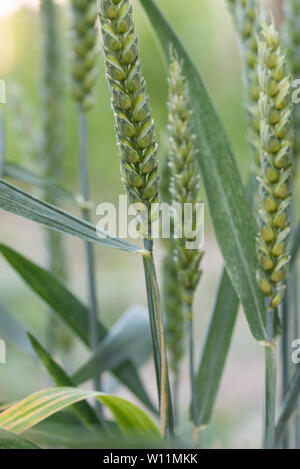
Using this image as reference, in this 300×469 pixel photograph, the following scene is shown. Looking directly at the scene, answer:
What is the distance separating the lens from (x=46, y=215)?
22 cm

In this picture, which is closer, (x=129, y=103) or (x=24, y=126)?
(x=129, y=103)

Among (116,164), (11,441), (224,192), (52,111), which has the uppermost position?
(116,164)

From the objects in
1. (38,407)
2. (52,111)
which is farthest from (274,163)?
(52,111)

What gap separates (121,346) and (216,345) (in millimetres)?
77

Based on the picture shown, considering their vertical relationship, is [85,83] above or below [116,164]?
below

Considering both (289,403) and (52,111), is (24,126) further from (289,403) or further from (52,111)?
(289,403)

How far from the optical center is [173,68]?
0.83 feet

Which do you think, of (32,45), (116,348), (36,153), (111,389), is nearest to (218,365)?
(116,348)

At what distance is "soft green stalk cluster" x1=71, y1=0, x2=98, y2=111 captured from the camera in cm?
33

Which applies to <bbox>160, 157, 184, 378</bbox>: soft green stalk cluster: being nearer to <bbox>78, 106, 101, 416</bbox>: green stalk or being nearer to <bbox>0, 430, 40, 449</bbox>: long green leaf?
<bbox>78, 106, 101, 416</bbox>: green stalk

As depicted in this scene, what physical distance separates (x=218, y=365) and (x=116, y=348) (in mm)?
78

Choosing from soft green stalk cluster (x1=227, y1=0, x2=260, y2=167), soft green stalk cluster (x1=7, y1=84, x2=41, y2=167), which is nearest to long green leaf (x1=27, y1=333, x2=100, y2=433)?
soft green stalk cluster (x1=227, y1=0, x2=260, y2=167)

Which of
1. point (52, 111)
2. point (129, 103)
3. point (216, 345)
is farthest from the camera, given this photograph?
point (52, 111)

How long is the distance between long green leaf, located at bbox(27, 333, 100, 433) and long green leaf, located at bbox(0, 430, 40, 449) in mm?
52
